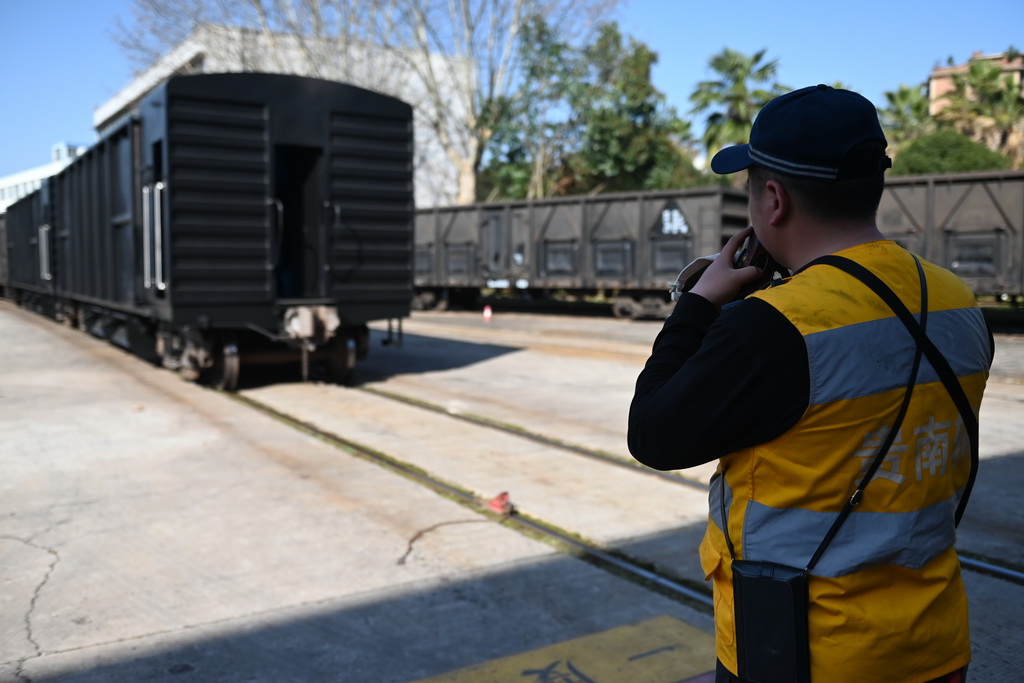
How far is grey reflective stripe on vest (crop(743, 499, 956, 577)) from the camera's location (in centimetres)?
153

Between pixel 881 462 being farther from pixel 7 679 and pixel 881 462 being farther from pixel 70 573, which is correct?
pixel 70 573

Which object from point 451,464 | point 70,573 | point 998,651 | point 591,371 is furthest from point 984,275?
point 70,573

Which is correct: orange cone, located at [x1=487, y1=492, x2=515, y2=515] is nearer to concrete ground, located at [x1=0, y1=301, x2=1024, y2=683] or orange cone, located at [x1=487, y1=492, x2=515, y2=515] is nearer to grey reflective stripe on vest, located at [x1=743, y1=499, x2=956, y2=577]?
concrete ground, located at [x1=0, y1=301, x2=1024, y2=683]

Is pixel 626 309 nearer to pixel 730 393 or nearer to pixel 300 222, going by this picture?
pixel 300 222

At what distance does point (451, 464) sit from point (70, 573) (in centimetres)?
286

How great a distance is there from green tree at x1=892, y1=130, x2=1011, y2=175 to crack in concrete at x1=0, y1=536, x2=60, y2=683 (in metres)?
24.9

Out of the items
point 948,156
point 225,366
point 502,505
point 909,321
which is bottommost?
point 502,505

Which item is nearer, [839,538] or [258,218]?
[839,538]

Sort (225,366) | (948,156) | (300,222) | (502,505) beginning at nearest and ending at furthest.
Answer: (502,505) → (225,366) → (300,222) → (948,156)

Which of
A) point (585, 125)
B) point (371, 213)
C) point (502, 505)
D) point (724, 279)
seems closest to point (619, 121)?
point (585, 125)

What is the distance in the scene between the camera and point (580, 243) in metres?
22.5

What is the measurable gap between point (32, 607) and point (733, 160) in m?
3.67

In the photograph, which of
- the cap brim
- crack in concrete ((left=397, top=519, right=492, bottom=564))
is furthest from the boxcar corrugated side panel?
the cap brim

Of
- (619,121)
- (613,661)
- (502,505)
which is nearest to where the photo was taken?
(613,661)
